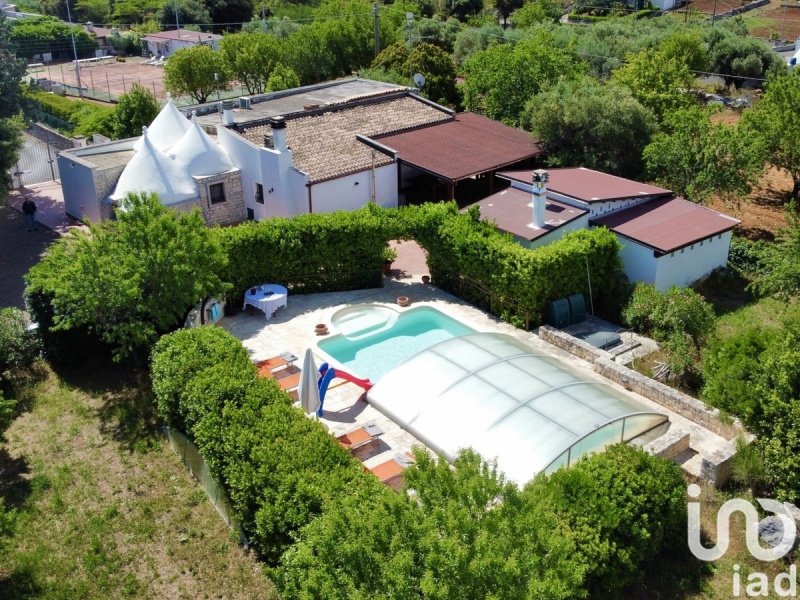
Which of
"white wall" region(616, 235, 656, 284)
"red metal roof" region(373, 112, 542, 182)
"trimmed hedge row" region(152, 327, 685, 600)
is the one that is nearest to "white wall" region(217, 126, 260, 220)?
"red metal roof" region(373, 112, 542, 182)

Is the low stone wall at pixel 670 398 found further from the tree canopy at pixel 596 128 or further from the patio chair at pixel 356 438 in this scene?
the tree canopy at pixel 596 128

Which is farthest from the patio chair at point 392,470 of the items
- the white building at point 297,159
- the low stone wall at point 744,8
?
the low stone wall at point 744,8

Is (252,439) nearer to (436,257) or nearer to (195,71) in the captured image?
(436,257)

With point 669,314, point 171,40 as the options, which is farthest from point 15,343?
point 171,40

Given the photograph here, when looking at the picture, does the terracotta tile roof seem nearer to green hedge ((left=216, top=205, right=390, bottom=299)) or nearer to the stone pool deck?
green hedge ((left=216, top=205, right=390, bottom=299))

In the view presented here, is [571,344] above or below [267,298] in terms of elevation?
below
